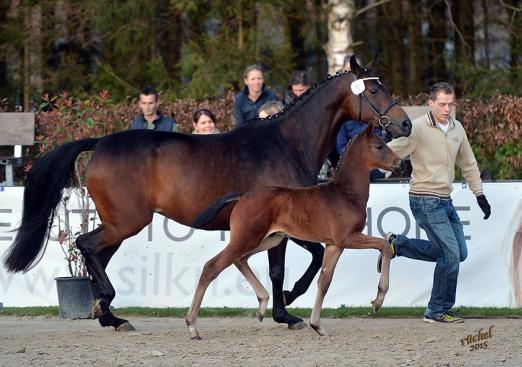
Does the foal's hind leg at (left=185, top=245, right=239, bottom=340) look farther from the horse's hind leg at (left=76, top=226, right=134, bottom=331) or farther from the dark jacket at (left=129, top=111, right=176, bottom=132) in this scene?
the dark jacket at (left=129, top=111, right=176, bottom=132)

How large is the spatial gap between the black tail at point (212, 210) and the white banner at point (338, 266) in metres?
2.52

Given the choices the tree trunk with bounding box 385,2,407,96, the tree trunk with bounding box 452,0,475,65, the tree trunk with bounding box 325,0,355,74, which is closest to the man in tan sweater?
the tree trunk with bounding box 325,0,355,74

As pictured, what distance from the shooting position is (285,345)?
7.66 metres

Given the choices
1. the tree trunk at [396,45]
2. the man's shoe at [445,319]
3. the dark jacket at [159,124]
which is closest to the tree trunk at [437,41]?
the tree trunk at [396,45]

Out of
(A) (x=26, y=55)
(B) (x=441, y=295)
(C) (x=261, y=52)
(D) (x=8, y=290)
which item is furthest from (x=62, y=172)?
(A) (x=26, y=55)

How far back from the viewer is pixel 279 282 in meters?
8.55

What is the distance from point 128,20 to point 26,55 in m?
2.07

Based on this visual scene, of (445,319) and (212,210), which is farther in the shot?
(445,319)

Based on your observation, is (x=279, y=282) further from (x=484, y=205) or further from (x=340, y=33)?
(x=340, y=33)

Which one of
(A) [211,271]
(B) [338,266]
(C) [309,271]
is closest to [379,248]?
(C) [309,271]

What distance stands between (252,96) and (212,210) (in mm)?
2975

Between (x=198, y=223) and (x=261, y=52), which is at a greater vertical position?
(x=261, y=52)

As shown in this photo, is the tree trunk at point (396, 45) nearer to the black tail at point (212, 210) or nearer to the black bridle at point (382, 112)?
the black bridle at point (382, 112)

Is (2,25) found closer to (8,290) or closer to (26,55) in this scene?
(26,55)
